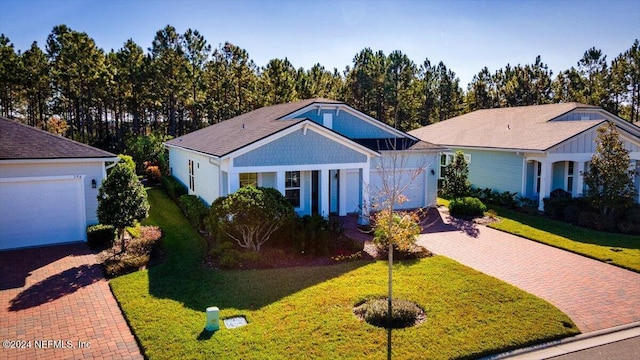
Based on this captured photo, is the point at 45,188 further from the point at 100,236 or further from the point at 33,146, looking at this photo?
the point at 100,236

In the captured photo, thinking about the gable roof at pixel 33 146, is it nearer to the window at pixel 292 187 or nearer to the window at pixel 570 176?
the window at pixel 292 187

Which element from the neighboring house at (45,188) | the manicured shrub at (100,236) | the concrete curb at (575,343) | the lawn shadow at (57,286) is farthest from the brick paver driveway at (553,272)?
the neighboring house at (45,188)

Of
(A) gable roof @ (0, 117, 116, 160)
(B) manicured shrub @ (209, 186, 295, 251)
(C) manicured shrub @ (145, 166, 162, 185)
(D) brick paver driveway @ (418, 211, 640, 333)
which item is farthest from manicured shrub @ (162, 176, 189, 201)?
(D) brick paver driveway @ (418, 211, 640, 333)

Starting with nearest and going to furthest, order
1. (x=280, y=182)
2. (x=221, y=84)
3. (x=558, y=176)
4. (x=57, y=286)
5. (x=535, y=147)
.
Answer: (x=57, y=286) < (x=280, y=182) < (x=535, y=147) < (x=558, y=176) < (x=221, y=84)

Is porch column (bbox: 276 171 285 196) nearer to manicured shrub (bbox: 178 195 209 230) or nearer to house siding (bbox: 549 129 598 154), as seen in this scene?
manicured shrub (bbox: 178 195 209 230)

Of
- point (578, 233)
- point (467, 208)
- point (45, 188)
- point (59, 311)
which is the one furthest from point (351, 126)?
point (59, 311)

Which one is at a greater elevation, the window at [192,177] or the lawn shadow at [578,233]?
the window at [192,177]
